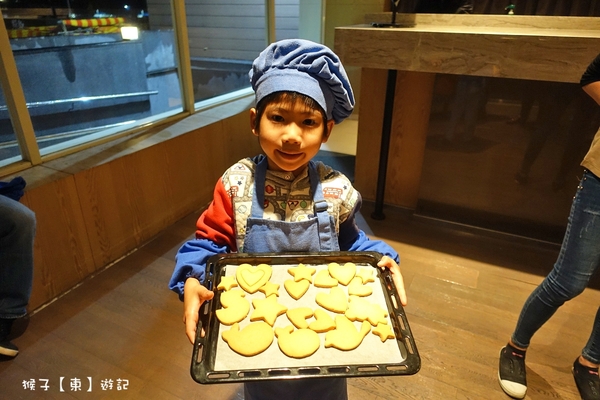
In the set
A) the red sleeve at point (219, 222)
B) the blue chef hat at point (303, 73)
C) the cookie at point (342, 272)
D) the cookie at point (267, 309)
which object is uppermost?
the blue chef hat at point (303, 73)

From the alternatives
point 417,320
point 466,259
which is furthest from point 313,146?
point 466,259

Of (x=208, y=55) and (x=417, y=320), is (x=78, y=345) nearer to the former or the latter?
(x=417, y=320)

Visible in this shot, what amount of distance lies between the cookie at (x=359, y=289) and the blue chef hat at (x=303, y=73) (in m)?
0.33

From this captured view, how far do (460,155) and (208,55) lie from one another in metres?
2.87

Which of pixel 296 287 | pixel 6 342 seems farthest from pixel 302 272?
pixel 6 342

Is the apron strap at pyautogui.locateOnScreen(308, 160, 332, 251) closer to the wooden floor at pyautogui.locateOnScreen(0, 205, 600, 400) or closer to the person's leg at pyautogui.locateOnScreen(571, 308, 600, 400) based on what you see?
the wooden floor at pyautogui.locateOnScreen(0, 205, 600, 400)

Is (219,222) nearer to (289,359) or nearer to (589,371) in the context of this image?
(289,359)

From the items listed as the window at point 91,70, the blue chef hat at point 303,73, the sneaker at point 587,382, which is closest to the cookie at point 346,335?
the blue chef hat at point 303,73

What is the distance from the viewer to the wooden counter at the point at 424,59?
1.49 m

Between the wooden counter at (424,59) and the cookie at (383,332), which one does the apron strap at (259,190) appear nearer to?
the cookie at (383,332)

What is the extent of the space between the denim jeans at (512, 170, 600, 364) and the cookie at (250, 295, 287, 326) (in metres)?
0.81

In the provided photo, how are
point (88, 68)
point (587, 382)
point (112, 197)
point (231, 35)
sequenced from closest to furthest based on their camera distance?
point (587, 382), point (112, 197), point (88, 68), point (231, 35)

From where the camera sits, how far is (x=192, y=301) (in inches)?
26.9

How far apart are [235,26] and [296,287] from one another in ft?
12.8
